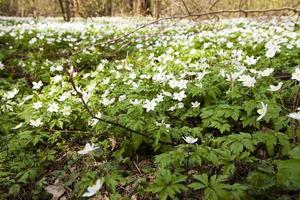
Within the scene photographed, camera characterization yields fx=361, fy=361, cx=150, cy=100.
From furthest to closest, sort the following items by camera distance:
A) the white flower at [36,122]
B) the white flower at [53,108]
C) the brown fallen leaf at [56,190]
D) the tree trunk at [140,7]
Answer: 1. the tree trunk at [140,7]
2. the white flower at [53,108]
3. the white flower at [36,122]
4. the brown fallen leaf at [56,190]

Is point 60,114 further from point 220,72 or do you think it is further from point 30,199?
point 220,72

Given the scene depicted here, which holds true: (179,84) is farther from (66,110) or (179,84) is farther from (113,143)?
(66,110)

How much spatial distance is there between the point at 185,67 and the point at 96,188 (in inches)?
126

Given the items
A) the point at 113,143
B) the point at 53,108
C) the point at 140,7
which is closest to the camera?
the point at 113,143

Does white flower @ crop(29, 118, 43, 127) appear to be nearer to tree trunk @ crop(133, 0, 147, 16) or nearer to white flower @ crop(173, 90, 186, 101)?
white flower @ crop(173, 90, 186, 101)

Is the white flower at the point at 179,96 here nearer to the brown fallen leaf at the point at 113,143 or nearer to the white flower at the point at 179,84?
the white flower at the point at 179,84

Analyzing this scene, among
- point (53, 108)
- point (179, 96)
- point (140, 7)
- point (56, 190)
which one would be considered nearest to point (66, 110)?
point (53, 108)

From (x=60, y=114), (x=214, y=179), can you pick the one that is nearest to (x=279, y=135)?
(x=214, y=179)

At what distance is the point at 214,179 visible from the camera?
2.18 meters

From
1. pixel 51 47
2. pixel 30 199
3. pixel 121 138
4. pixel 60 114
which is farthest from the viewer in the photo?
pixel 51 47

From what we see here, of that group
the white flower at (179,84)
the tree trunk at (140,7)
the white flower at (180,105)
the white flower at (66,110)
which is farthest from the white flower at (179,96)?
the tree trunk at (140,7)

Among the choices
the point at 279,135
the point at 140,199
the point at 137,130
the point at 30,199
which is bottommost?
the point at 30,199

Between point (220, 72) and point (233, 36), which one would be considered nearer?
point (220, 72)

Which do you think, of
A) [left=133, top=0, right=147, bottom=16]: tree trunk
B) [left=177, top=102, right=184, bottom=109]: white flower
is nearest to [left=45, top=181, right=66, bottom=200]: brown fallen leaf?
[left=177, top=102, right=184, bottom=109]: white flower
